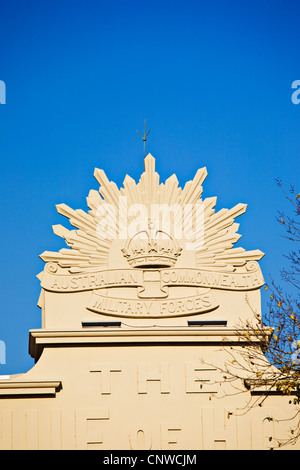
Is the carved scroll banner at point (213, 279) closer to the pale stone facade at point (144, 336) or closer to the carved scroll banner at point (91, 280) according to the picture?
the pale stone facade at point (144, 336)

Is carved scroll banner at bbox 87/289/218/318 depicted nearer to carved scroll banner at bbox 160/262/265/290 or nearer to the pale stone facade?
the pale stone facade

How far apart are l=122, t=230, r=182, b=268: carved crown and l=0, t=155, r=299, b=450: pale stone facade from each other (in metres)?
0.03

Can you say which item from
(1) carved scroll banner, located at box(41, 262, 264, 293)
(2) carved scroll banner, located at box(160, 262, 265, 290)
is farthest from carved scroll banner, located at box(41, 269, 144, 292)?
(2) carved scroll banner, located at box(160, 262, 265, 290)

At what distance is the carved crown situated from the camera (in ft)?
90.0

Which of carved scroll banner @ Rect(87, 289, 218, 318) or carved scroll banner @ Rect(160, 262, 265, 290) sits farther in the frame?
carved scroll banner @ Rect(160, 262, 265, 290)

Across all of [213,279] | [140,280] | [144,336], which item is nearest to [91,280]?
[140,280]

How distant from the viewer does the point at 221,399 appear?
2616cm

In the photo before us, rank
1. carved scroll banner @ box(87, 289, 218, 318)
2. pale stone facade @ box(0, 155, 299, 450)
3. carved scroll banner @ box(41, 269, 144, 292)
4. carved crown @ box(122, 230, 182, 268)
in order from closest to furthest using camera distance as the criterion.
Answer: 1. pale stone facade @ box(0, 155, 299, 450)
2. carved scroll banner @ box(87, 289, 218, 318)
3. carved scroll banner @ box(41, 269, 144, 292)
4. carved crown @ box(122, 230, 182, 268)

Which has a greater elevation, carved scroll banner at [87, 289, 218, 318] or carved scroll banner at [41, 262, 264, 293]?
carved scroll banner at [41, 262, 264, 293]

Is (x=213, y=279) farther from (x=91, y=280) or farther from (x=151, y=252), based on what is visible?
(x=91, y=280)

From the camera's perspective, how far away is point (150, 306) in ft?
89.2

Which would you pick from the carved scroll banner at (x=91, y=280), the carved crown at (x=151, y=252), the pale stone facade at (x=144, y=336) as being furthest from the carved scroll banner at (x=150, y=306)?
the carved crown at (x=151, y=252)
